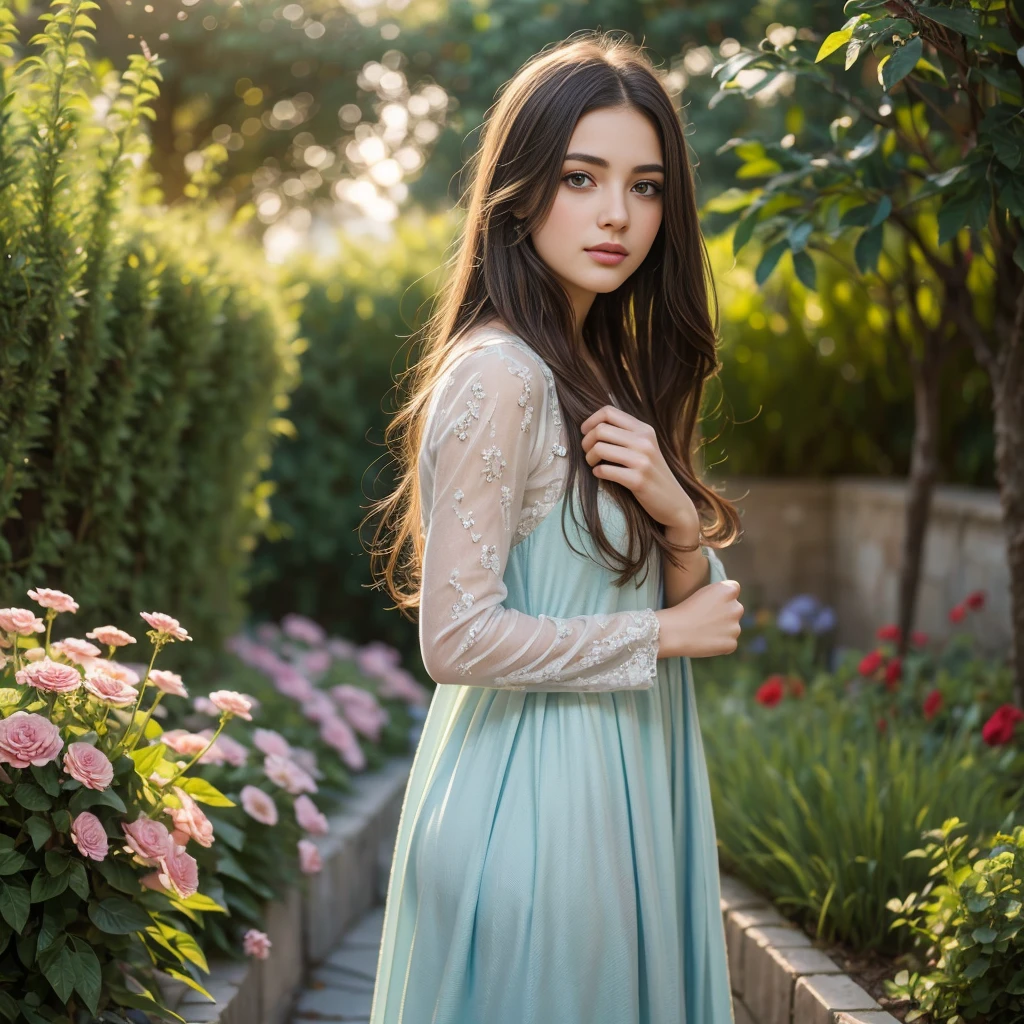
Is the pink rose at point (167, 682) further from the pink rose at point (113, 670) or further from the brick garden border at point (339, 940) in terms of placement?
the brick garden border at point (339, 940)

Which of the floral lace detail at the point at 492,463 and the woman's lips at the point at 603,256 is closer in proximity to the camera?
the floral lace detail at the point at 492,463

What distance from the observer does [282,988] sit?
3.02 metres

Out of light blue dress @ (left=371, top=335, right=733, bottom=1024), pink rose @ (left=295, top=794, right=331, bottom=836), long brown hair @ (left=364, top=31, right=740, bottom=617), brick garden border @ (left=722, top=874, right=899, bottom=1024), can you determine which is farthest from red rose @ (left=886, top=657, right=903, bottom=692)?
light blue dress @ (left=371, top=335, right=733, bottom=1024)

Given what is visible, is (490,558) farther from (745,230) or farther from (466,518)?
(745,230)

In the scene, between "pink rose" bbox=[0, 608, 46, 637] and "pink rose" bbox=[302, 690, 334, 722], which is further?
"pink rose" bbox=[302, 690, 334, 722]

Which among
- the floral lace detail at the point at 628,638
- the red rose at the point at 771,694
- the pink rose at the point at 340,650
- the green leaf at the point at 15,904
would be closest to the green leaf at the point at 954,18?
the floral lace detail at the point at 628,638

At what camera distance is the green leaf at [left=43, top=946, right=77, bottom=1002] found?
186 centimetres

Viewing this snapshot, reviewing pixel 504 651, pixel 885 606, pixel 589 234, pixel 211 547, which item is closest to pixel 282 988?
pixel 211 547

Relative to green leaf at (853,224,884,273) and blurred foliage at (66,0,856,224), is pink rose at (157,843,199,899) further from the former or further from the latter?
blurred foliage at (66,0,856,224)

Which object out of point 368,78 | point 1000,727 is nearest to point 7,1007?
point 1000,727

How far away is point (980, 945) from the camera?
6.86 feet

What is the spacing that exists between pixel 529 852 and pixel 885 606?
14.3 ft

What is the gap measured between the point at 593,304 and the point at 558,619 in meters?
0.65

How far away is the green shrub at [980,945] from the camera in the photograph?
6.69 feet
